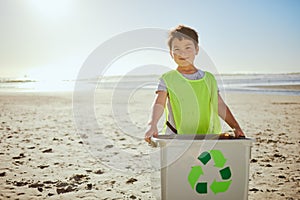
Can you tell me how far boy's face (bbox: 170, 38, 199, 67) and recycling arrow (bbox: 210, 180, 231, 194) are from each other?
914mm

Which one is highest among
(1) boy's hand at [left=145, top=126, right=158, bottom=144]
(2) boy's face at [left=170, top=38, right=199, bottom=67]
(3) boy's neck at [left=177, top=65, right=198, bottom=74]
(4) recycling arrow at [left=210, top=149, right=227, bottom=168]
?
(2) boy's face at [left=170, top=38, right=199, bottom=67]

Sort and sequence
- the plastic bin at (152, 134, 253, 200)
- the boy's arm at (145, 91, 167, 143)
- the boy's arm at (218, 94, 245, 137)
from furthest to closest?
the boy's arm at (218, 94, 245, 137), the boy's arm at (145, 91, 167, 143), the plastic bin at (152, 134, 253, 200)

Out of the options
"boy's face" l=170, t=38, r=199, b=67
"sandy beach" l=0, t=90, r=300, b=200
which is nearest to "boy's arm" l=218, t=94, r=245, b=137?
"boy's face" l=170, t=38, r=199, b=67

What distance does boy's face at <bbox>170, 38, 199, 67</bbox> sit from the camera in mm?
2455

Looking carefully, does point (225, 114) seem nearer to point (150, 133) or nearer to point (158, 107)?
point (158, 107)

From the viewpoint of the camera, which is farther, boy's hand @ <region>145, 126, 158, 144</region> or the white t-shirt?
the white t-shirt

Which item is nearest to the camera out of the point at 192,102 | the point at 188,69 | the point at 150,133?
the point at 150,133

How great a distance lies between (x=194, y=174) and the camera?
2.06 metres

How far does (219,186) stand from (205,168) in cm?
16

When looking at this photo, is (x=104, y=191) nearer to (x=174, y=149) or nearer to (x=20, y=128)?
(x=174, y=149)

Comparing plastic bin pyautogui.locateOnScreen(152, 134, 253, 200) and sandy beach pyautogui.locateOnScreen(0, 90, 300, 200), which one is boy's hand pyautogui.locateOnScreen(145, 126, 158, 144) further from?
sandy beach pyautogui.locateOnScreen(0, 90, 300, 200)

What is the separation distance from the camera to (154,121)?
2.34m

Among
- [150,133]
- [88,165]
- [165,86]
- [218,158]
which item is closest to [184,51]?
[165,86]

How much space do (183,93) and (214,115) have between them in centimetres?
30
